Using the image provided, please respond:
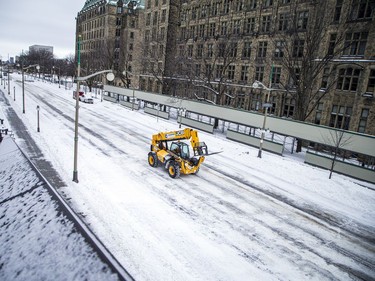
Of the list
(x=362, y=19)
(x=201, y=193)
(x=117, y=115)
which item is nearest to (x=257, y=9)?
(x=362, y=19)

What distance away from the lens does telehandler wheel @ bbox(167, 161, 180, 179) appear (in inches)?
624

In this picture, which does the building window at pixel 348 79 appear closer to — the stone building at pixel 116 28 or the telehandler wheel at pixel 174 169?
the telehandler wheel at pixel 174 169

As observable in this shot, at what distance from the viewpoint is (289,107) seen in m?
36.4

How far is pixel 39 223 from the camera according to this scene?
24.7ft

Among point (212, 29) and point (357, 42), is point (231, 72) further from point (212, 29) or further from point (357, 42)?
point (357, 42)

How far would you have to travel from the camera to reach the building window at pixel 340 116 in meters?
28.5

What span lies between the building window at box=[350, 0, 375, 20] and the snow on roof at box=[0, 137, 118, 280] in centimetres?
3117

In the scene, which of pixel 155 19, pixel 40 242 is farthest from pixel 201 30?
pixel 40 242

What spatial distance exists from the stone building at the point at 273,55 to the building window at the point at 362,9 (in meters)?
0.08

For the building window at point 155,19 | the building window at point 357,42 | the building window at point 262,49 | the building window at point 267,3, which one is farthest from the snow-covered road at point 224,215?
the building window at point 155,19

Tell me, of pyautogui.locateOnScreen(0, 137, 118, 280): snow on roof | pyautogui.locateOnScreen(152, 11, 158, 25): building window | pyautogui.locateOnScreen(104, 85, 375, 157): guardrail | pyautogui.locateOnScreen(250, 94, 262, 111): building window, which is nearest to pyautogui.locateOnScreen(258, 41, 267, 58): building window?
pyautogui.locateOnScreen(250, 94, 262, 111): building window

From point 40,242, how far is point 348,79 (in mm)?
31129

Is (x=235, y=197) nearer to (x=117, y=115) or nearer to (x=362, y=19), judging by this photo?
(x=362, y=19)

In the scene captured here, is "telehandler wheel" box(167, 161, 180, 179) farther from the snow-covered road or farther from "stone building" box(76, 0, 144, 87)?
"stone building" box(76, 0, 144, 87)
